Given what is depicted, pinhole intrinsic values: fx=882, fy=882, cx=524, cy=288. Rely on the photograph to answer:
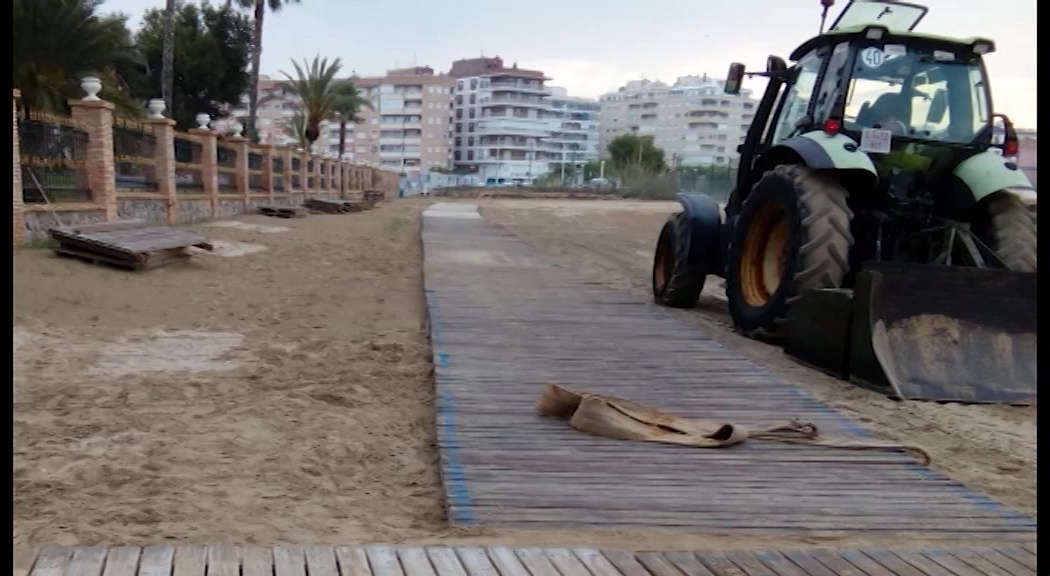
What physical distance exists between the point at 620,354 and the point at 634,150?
239 feet

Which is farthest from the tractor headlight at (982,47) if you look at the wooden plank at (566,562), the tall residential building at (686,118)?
the tall residential building at (686,118)

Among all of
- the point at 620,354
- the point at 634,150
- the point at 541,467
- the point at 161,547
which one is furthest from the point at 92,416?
the point at 634,150

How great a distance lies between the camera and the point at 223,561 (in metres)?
2.76

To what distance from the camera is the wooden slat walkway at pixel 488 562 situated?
2723 mm

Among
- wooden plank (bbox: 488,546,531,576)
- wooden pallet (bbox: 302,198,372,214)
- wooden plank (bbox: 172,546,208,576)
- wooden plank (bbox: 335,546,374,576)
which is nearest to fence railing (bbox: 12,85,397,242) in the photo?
wooden pallet (bbox: 302,198,372,214)

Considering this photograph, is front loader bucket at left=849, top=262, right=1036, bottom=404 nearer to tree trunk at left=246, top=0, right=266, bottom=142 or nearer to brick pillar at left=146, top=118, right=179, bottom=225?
brick pillar at left=146, top=118, right=179, bottom=225

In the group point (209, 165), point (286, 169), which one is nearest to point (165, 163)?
point (209, 165)

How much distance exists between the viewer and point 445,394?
192 inches

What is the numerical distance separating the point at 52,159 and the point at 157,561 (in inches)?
421

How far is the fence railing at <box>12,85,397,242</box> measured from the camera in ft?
36.9

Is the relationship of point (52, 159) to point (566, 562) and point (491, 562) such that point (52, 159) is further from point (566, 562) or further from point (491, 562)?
point (566, 562)

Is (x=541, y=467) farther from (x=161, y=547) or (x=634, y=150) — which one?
(x=634, y=150)

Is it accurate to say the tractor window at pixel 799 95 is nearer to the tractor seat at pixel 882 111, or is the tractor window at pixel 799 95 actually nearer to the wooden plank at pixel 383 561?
the tractor seat at pixel 882 111

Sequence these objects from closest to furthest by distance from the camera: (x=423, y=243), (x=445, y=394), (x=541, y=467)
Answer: (x=541, y=467) < (x=445, y=394) < (x=423, y=243)
